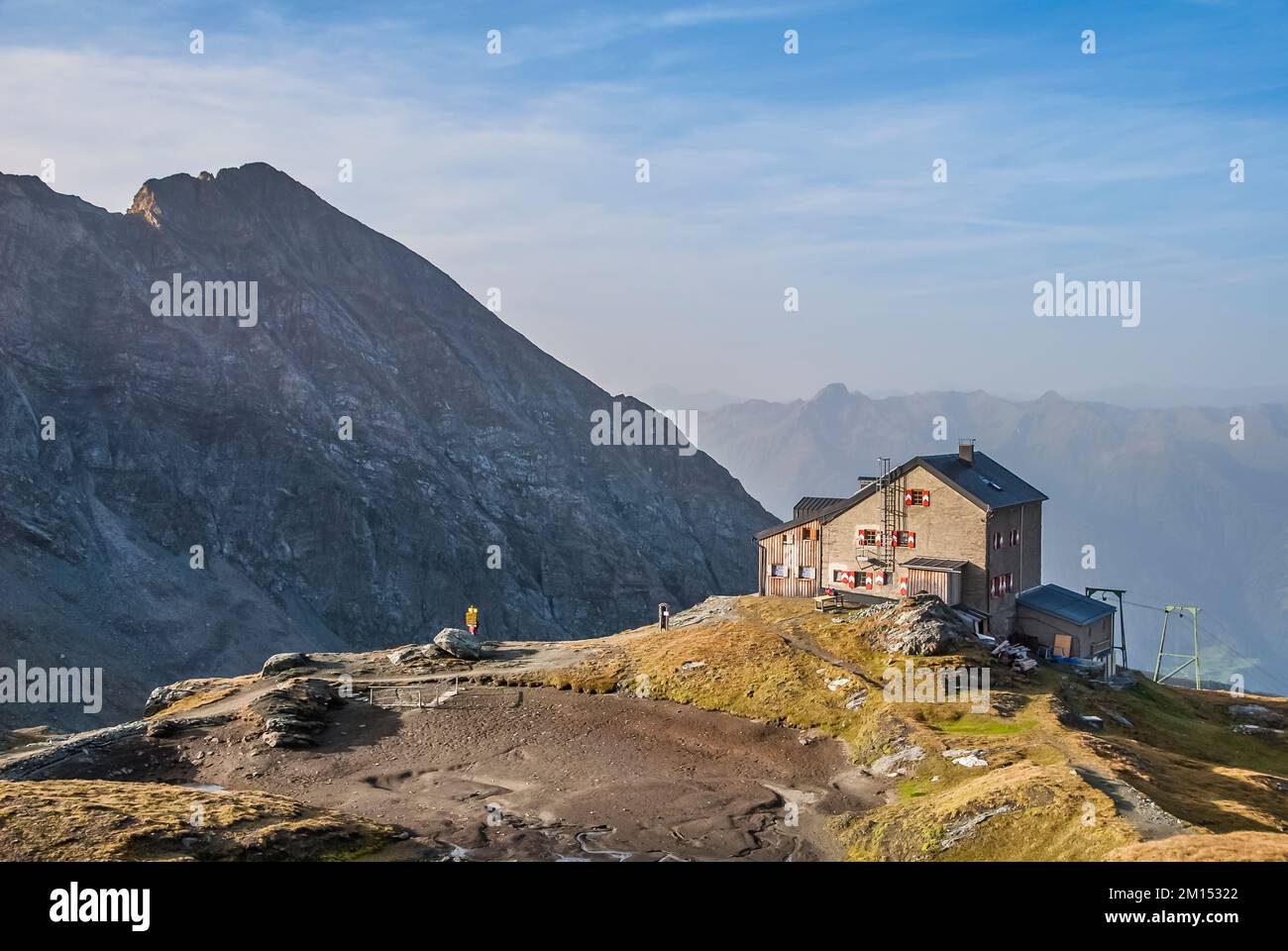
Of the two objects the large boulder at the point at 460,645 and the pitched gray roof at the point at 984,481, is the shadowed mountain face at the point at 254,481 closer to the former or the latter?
the large boulder at the point at 460,645

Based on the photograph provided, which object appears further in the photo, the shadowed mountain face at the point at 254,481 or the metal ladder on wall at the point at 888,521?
the shadowed mountain face at the point at 254,481

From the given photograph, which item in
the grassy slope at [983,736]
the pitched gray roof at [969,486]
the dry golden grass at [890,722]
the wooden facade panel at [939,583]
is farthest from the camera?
→ the pitched gray roof at [969,486]

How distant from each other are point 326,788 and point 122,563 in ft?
363

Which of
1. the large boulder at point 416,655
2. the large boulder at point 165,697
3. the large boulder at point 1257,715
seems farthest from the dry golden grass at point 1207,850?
the large boulder at point 165,697

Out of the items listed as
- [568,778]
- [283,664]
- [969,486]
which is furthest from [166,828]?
[969,486]

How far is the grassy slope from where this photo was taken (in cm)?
2991

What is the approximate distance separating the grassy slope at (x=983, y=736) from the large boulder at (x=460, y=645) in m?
8.11

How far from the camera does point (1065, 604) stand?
6106 centimetres

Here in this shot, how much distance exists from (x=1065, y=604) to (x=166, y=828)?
51.3 metres

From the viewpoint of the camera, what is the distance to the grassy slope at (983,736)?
2991cm

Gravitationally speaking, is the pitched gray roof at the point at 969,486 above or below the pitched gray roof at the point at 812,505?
above

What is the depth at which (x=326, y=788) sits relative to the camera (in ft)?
128
